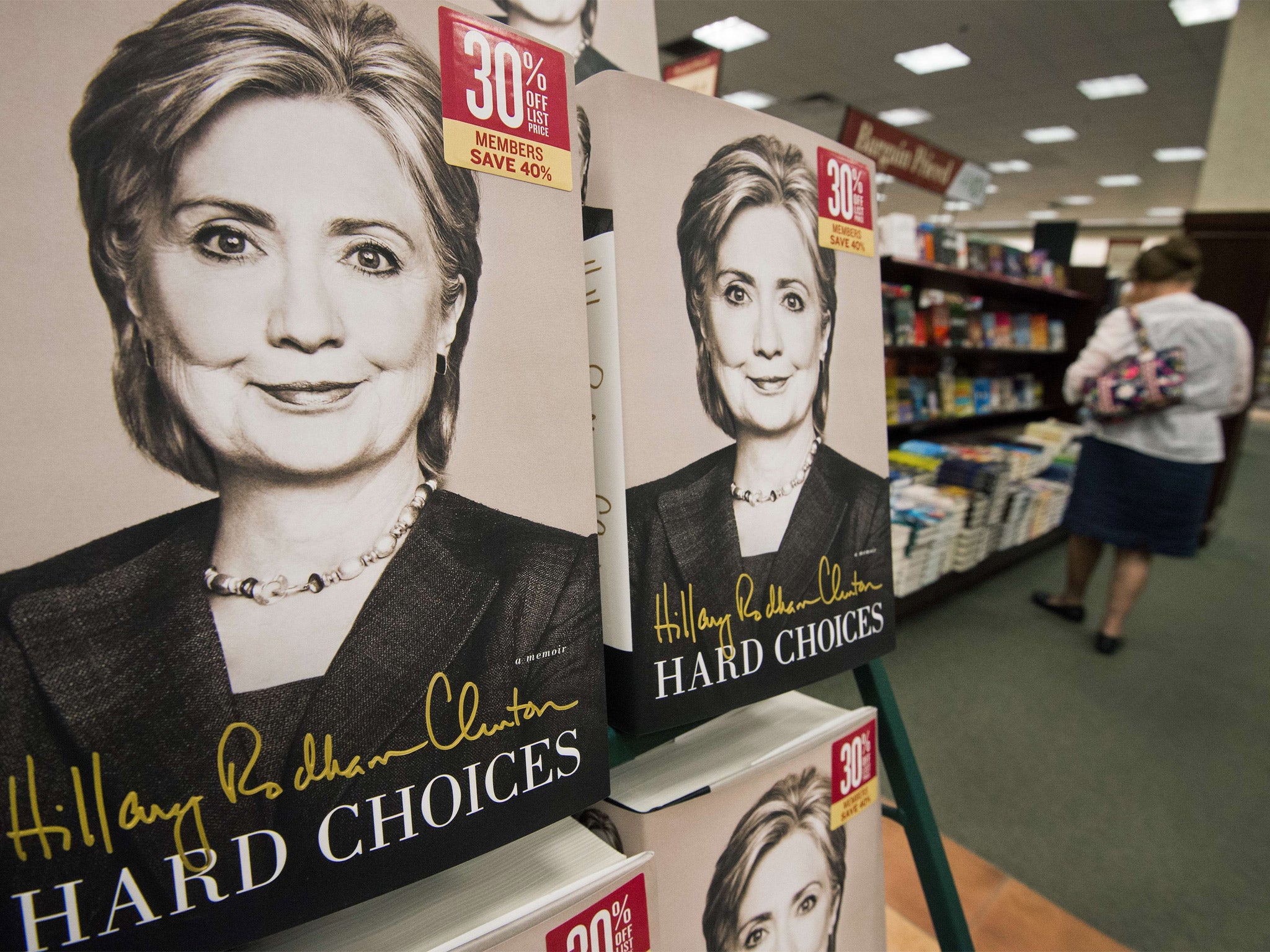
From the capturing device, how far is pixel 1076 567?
3.06 metres

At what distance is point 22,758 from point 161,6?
395 mm

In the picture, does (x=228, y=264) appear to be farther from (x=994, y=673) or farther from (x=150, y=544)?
(x=994, y=673)

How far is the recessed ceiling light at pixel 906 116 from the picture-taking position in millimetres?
8049

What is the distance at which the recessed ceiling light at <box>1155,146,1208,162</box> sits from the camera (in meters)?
8.97

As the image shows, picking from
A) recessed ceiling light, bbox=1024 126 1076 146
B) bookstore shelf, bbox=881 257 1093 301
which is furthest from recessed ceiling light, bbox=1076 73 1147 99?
bookstore shelf, bbox=881 257 1093 301

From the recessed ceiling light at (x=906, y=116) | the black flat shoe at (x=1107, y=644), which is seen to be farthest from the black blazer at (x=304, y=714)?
the recessed ceiling light at (x=906, y=116)

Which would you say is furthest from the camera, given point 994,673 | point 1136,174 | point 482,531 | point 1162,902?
point 1136,174

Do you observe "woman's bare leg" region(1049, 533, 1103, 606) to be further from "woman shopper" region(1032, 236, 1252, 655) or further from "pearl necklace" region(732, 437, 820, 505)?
"pearl necklace" region(732, 437, 820, 505)

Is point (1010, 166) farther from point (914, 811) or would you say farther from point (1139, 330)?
point (914, 811)

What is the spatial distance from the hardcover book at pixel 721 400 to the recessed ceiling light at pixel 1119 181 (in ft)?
42.8

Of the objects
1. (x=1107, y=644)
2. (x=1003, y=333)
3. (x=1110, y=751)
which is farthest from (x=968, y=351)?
(x=1110, y=751)

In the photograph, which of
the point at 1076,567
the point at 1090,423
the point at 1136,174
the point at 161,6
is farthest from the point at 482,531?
the point at 1136,174

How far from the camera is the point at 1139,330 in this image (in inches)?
99.4

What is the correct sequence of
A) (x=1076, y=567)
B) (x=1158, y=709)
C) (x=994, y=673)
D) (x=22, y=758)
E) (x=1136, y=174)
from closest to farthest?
1. (x=22, y=758)
2. (x=1158, y=709)
3. (x=994, y=673)
4. (x=1076, y=567)
5. (x=1136, y=174)
